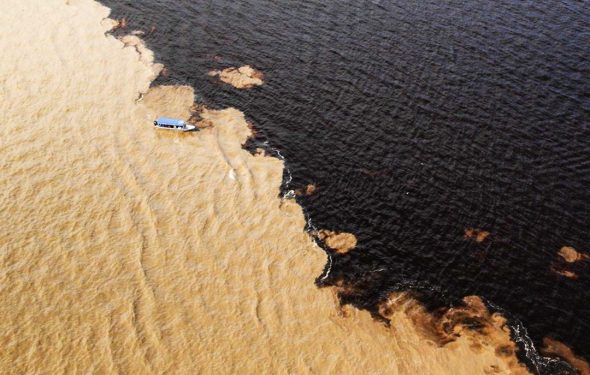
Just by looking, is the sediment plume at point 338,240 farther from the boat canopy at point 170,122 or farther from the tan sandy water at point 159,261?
the boat canopy at point 170,122

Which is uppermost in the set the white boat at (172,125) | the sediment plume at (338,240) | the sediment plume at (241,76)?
the sediment plume at (241,76)

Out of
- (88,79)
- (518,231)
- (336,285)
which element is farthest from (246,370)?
(88,79)

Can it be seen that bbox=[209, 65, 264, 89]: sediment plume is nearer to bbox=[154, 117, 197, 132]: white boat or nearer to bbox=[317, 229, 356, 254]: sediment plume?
bbox=[154, 117, 197, 132]: white boat

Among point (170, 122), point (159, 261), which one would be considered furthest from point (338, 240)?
point (170, 122)

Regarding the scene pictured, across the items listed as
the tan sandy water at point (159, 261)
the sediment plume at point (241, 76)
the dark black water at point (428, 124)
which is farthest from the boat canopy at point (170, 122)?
the sediment plume at point (241, 76)

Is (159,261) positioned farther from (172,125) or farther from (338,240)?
(172,125)

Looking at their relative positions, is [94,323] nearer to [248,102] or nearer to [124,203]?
[124,203]
